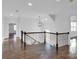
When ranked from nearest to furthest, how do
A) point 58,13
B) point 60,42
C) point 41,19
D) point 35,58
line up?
point 35,58, point 60,42, point 58,13, point 41,19

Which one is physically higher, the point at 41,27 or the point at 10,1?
the point at 10,1

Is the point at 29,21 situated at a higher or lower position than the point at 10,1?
lower

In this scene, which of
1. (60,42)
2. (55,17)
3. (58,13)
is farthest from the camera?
(55,17)

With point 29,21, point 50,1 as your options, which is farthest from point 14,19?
point 50,1

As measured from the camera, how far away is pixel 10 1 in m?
7.58

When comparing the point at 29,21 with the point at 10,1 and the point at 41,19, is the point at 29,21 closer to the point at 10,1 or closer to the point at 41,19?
the point at 41,19

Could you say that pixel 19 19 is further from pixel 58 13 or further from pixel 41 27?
pixel 58 13

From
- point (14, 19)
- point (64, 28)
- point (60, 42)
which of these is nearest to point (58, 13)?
point (64, 28)

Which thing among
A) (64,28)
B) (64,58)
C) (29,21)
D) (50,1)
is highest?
(50,1)

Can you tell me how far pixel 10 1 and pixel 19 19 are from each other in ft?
18.0

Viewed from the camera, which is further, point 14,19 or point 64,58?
point 14,19

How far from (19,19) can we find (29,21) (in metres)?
1.15

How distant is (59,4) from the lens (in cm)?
749

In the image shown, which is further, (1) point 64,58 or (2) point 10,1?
(2) point 10,1
